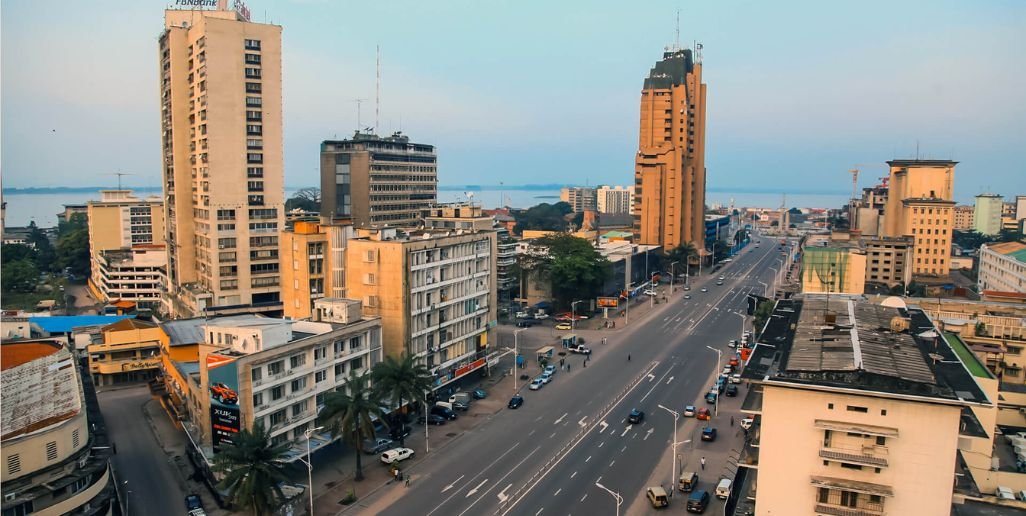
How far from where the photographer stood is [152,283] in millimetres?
91625

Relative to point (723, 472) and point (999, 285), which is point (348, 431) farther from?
point (999, 285)

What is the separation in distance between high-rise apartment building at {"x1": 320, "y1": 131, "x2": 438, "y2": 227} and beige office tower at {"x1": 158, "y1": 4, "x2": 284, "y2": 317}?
32.4 meters

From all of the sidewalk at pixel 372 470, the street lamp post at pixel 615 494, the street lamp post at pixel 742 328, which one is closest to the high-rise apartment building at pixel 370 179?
the street lamp post at pixel 742 328

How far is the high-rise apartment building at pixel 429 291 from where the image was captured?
166 ft

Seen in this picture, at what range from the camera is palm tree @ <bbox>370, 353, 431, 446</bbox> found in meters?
43.8

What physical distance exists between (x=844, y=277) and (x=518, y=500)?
55395 millimetres

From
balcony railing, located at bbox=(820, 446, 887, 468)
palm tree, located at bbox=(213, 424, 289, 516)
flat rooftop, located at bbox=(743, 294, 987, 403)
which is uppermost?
flat rooftop, located at bbox=(743, 294, 987, 403)

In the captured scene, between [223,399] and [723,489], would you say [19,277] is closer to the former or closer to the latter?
[223,399]

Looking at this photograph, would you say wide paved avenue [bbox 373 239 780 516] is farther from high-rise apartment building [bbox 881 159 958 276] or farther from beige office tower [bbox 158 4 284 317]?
high-rise apartment building [bbox 881 159 958 276]

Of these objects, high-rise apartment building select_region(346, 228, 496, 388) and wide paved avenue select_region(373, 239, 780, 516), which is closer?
wide paved avenue select_region(373, 239, 780, 516)

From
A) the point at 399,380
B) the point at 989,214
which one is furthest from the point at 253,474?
the point at 989,214

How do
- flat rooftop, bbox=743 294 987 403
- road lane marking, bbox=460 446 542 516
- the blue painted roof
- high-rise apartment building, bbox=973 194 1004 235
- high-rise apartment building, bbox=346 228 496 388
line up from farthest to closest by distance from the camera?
high-rise apartment building, bbox=973 194 1004 235
the blue painted roof
high-rise apartment building, bbox=346 228 496 388
road lane marking, bbox=460 446 542 516
flat rooftop, bbox=743 294 987 403

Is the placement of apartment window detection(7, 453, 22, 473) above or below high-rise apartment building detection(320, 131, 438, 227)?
below

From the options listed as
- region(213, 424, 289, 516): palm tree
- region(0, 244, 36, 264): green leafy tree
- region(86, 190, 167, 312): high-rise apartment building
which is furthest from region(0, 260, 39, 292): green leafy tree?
region(213, 424, 289, 516): palm tree
